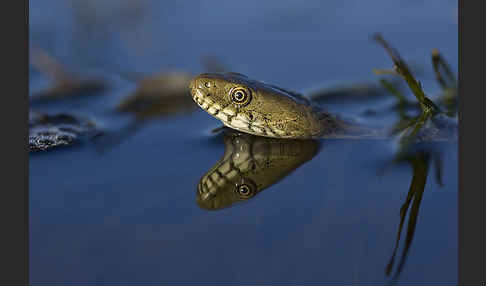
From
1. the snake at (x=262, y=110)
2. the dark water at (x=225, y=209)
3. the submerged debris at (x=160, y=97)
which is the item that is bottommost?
the dark water at (x=225, y=209)

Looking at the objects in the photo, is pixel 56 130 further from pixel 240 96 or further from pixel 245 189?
pixel 245 189

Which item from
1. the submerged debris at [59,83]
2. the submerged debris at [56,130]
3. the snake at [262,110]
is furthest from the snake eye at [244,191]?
the submerged debris at [59,83]

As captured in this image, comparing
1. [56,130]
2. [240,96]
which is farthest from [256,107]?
[56,130]

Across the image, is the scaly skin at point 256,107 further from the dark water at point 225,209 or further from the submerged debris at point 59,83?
the submerged debris at point 59,83

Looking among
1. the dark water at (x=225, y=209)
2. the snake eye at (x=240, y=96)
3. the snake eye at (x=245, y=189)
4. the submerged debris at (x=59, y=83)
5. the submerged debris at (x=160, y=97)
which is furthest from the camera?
the submerged debris at (x=59, y=83)

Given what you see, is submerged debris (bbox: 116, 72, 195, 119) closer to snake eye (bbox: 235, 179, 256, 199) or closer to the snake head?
the snake head

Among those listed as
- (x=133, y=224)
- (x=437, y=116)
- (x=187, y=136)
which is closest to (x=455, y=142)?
(x=437, y=116)

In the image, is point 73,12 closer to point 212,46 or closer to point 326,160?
point 212,46
